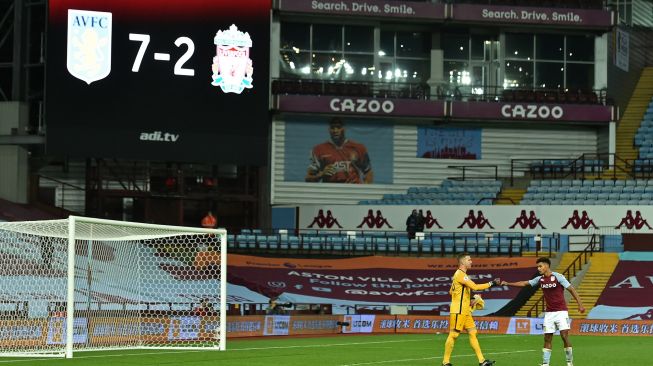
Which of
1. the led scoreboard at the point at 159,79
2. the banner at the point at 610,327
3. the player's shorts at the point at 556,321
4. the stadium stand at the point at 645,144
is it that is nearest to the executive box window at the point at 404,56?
the stadium stand at the point at 645,144

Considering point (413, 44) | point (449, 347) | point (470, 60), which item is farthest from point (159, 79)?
point (449, 347)

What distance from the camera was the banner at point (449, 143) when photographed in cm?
4966

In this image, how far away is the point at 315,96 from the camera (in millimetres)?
47281

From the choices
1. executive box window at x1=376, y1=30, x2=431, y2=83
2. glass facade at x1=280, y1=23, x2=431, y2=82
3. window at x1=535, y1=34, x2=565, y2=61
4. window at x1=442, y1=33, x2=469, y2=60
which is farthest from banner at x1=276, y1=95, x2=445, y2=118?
window at x1=535, y1=34, x2=565, y2=61

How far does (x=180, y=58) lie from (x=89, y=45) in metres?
3.06

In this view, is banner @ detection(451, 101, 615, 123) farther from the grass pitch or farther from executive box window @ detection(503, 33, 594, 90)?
the grass pitch

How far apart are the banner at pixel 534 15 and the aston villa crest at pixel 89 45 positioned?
1490 cm

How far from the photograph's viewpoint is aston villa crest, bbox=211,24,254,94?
135 ft

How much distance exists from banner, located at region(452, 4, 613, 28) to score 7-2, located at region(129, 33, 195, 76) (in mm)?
12170

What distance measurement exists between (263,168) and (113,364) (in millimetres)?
26681

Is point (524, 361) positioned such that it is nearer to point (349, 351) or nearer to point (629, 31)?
point (349, 351)

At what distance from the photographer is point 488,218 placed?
45.2 m

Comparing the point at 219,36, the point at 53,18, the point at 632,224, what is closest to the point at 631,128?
the point at 632,224

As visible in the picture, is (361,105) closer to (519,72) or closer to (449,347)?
(519,72)
